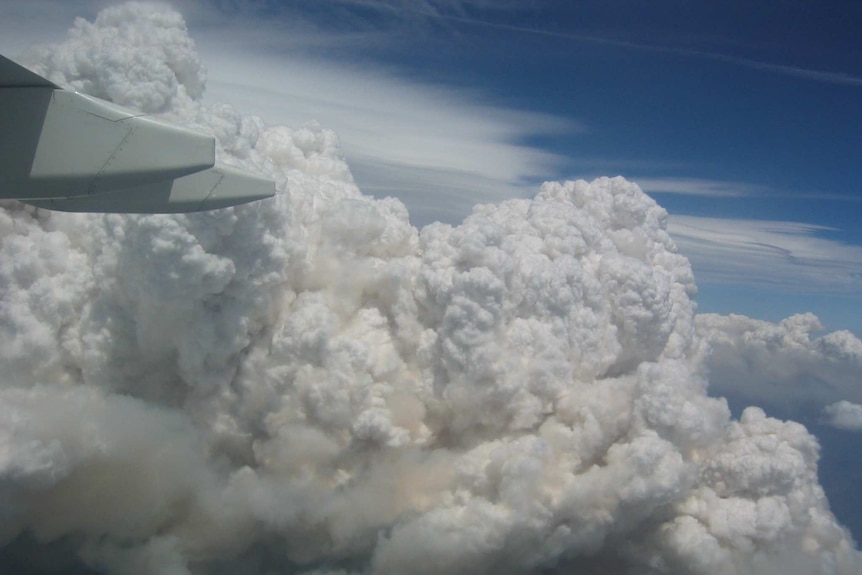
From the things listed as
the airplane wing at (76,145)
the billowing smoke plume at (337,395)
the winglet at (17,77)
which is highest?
the winglet at (17,77)

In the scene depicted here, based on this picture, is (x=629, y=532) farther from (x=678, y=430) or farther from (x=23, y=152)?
(x=23, y=152)

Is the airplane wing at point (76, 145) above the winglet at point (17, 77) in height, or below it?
below

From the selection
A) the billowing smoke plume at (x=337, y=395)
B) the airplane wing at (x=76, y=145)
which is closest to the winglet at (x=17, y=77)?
the airplane wing at (x=76, y=145)

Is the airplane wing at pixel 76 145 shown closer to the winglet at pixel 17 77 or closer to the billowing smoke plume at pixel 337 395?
the winglet at pixel 17 77

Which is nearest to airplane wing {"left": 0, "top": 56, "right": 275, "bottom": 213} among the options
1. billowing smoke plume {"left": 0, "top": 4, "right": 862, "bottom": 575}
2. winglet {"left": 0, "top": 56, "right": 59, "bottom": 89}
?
winglet {"left": 0, "top": 56, "right": 59, "bottom": 89}

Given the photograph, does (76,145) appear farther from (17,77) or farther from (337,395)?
(337,395)

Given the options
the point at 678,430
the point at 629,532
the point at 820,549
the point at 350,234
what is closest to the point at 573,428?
the point at 678,430

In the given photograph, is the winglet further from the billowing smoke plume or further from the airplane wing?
the billowing smoke plume

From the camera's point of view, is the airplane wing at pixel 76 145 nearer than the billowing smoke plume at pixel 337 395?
Yes
